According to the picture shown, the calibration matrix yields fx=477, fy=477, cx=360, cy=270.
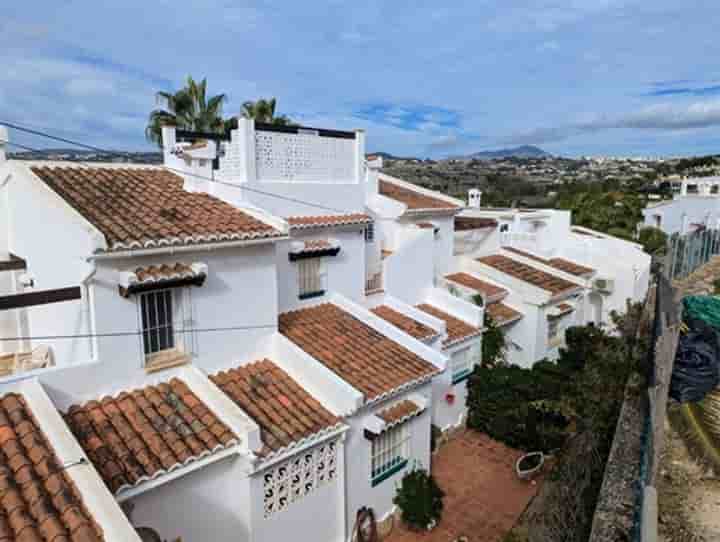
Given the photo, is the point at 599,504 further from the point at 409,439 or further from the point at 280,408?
the point at 280,408

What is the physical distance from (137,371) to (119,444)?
1611mm

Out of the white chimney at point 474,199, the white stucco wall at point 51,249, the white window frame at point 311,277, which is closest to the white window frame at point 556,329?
the white chimney at point 474,199

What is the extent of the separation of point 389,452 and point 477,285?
1093 centimetres

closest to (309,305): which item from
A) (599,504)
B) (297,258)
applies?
(297,258)

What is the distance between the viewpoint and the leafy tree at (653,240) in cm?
4081

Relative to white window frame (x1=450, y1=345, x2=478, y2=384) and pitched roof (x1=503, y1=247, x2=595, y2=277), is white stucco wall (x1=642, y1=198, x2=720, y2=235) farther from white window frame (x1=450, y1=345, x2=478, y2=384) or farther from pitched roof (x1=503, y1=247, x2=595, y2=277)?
white window frame (x1=450, y1=345, x2=478, y2=384)

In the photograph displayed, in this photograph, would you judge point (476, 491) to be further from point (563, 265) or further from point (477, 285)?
point (563, 265)

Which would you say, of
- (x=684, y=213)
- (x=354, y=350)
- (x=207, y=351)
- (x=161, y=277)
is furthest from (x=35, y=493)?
(x=684, y=213)

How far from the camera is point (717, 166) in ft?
375

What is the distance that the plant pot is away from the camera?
1432 centimetres

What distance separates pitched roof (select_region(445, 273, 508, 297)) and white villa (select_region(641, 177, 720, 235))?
109 ft

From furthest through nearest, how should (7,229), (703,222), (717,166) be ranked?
(717,166) → (703,222) → (7,229)

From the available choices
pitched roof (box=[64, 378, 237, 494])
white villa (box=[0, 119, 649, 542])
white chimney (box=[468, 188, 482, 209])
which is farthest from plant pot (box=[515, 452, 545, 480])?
white chimney (box=[468, 188, 482, 209])

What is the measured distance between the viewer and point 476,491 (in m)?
13.9
